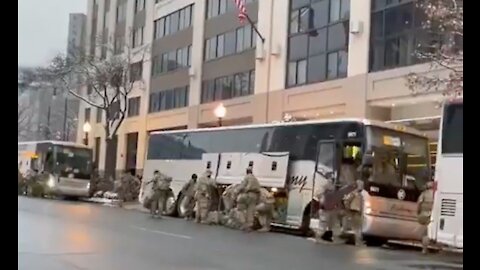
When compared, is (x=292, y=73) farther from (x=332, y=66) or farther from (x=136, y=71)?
(x=136, y=71)

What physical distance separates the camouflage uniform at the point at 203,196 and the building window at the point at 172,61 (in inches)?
129

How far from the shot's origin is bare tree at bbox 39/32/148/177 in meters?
4.33

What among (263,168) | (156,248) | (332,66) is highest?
(332,66)

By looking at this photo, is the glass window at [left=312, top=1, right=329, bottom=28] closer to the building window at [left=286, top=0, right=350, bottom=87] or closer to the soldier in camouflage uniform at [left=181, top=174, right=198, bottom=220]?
the building window at [left=286, top=0, right=350, bottom=87]

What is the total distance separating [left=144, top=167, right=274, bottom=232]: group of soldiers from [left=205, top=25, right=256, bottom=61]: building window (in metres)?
2.41

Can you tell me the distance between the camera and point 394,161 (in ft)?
26.6

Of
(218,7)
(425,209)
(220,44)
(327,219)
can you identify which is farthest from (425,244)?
(218,7)

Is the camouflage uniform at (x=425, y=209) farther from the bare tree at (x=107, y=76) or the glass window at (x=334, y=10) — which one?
the bare tree at (x=107, y=76)

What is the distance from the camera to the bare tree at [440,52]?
244 inches

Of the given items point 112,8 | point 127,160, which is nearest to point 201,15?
point 112,8

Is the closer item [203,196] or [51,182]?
[51,182]

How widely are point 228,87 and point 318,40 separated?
2.78 feet
